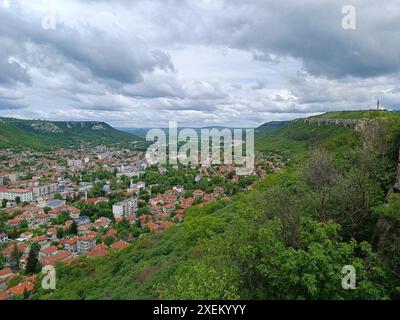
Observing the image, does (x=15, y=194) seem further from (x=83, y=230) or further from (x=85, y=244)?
(x=85, y=244)

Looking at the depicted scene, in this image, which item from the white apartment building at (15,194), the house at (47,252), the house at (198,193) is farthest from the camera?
the white apartment building at (15,194)

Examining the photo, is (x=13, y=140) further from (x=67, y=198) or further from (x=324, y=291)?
(x=324, y=291)

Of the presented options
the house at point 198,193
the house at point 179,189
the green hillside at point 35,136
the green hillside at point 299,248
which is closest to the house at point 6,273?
the green hillside at point 299,248

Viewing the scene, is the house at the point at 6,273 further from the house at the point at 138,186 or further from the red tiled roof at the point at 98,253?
the house at the point at 138,186

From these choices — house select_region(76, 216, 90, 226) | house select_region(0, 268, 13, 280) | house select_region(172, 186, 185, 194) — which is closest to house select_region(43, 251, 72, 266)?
house select_region(0, 268, 13, 280)

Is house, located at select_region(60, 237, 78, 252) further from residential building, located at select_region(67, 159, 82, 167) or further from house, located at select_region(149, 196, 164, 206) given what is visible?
residential building, located at select_region(67, 159, 82, 167)
